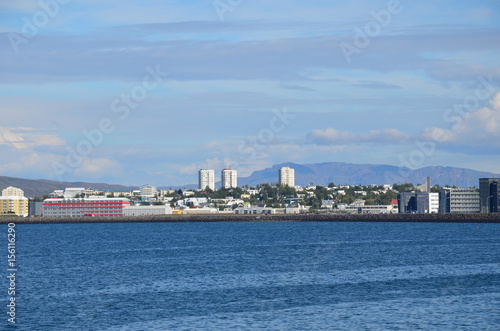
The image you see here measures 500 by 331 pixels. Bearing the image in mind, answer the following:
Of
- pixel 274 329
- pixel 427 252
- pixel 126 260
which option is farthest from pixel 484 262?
pixel 274 329

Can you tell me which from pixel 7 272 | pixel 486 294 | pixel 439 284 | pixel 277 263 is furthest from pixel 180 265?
pixel 486 294

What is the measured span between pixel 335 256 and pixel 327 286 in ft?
80.3

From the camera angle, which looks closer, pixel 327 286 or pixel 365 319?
pixel 365 319

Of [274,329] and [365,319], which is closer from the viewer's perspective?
[274,329]

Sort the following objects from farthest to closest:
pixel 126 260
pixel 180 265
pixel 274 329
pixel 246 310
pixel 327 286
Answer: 1. pixel 126 260
2. pixel 180 265
3. pixel 327 286
4. pixel 246 310
5. pixel 274 329

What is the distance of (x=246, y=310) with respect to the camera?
37.3 m

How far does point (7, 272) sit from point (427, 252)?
130 feet

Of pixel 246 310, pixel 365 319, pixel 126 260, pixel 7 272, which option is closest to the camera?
pixel 365 319

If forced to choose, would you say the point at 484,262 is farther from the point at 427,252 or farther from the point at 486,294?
the point at 486,294

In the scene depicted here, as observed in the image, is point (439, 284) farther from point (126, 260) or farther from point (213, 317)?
point (126, 260)

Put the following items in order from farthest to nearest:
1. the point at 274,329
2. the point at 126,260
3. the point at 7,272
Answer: the point at 126,260 → the point at 7,272 → the point at 274,329

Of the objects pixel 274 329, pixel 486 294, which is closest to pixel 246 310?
pixel 274 329

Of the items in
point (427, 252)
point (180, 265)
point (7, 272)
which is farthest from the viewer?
point (427, 252)

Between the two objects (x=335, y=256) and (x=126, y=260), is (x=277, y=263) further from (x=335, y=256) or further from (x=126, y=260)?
(x=126, y=260)
